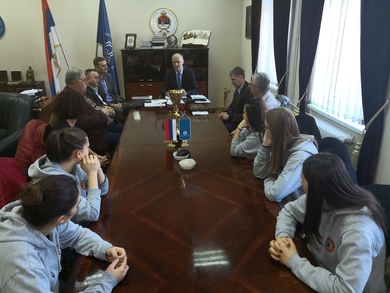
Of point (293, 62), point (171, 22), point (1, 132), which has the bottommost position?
point (1, 132)

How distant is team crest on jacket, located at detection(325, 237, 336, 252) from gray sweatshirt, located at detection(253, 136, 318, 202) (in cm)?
38

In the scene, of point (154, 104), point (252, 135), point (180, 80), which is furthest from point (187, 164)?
point (180, 80)

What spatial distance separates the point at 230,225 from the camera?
1.32 m

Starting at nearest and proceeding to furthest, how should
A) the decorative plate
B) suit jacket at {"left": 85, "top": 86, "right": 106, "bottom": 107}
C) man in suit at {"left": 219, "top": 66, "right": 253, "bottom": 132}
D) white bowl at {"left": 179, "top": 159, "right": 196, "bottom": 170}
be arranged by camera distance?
white bowl at {"left": 179, "top": 159, "right": 196, "bottom": 170} → man in suit at {"left": 219, "top": 66, "right": 253, "bottom": 132} → suit jacket at {"left": 85, "top": 86, "right": 106, "bottom": 107} → the decorative plate

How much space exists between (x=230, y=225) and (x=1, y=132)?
2861 millimetres

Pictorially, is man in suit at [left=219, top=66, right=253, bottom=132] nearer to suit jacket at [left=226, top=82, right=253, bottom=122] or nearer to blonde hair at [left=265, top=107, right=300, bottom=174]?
suit jacket at [left=226, top=82, right=253, bottom=122]

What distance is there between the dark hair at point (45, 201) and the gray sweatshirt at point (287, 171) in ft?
3.10

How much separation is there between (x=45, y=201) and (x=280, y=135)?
1.24 m

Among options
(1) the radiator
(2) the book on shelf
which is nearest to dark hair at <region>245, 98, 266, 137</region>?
(1) the radiator

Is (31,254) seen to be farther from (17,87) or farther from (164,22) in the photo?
(164,22)

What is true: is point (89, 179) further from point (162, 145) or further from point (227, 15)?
point (227, 15)

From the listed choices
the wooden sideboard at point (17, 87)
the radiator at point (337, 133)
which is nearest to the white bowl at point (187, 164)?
the radiator at point (337, 133)

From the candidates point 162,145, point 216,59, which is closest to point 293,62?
point 162,145

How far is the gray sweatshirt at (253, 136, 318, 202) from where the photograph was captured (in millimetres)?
1532
